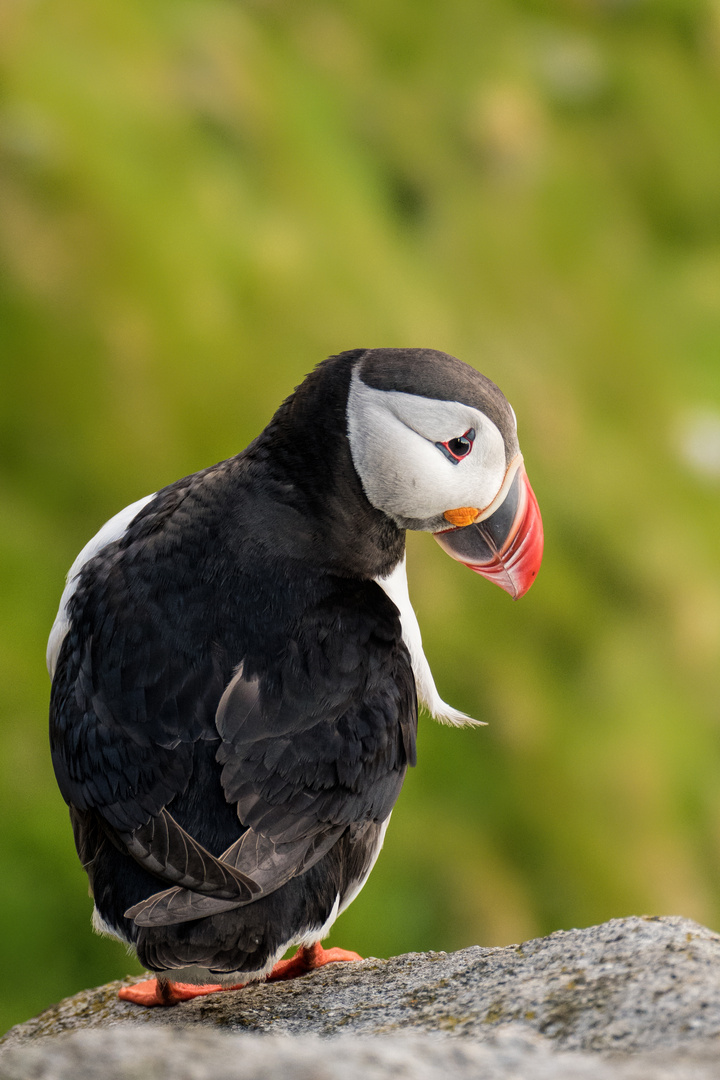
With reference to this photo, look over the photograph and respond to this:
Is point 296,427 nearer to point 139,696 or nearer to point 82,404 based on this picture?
point 139,696

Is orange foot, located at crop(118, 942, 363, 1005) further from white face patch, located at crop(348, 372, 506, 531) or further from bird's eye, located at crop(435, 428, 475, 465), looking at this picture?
bird's eye, located at crop(435, 428, 475, 465)

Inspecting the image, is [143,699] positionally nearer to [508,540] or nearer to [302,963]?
[302,963]

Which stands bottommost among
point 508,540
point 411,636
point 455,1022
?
point 455,1022

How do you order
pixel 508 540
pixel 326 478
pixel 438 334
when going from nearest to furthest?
1. pixel 326 478
2. pixel 508 540
3. pixel 438 334

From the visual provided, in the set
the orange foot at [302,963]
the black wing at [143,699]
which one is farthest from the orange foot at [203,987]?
the black wing at [143,699]

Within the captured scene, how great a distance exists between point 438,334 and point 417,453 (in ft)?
15.9

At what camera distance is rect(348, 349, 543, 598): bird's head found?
288 centimetres

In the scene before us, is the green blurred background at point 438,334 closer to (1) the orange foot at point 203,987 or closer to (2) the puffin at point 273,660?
(1) the orange foot at point 203,987

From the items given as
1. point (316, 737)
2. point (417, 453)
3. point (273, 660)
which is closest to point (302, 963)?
point (316, 737)

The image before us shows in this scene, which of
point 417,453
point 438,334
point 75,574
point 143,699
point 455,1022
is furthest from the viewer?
point 438,334

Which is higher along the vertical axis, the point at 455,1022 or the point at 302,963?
the point at 302,963

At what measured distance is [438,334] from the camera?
759 centimetres

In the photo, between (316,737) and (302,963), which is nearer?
(316,737)

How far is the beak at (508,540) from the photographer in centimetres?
311
